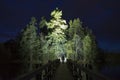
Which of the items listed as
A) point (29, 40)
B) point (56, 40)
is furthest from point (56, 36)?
point (29, 40)

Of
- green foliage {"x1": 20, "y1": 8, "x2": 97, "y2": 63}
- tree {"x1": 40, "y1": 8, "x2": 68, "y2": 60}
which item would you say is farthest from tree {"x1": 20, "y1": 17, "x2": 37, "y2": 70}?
tree {"x1": 40, "y1": 8, "x2": 68, "y2": 60}

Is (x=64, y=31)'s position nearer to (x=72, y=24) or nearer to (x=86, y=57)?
(x=72, y=24)

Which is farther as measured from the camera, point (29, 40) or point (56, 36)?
point (29, 40)

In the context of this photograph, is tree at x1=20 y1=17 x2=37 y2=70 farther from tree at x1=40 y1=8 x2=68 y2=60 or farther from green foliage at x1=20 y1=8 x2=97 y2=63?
tree at x1=40 y1=8 x2=68 y2=60

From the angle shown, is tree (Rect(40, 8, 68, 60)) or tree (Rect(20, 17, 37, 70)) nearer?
tree (Rect(40, 8, 68, 60))

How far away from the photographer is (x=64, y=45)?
239 ft

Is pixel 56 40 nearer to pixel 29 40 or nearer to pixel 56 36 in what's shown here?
pixel 56 36

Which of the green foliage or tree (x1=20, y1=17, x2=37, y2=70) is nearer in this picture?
the green foliage

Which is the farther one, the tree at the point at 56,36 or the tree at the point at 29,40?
the tree at the point at 29,40

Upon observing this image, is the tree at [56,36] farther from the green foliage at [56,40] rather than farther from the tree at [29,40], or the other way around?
the tree at [29,40]

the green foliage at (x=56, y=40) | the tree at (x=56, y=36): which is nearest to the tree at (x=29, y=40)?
the green foliage at (x=56, y=40)

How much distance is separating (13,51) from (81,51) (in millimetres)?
28259

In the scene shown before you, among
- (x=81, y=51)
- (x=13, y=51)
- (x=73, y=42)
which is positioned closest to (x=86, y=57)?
(x=81, y=51)

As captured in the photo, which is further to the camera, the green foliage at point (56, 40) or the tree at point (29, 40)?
the tree at point (29, 40)
